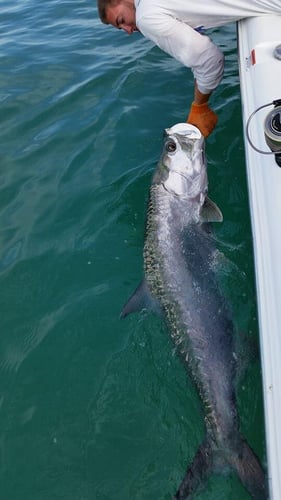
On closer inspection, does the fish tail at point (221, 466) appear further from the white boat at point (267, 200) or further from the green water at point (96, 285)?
the white boat at point (267, 200)

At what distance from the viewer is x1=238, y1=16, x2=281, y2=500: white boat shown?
190cm

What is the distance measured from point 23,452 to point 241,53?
11.1ft

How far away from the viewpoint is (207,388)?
2.72 m

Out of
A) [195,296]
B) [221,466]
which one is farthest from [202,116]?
[221,466]

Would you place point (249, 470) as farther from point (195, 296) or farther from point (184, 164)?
point (184, 164)

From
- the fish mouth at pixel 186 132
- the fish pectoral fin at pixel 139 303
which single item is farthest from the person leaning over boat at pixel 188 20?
the fish pectoral fin at pixel 139 303

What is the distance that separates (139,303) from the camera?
3203 millimetres

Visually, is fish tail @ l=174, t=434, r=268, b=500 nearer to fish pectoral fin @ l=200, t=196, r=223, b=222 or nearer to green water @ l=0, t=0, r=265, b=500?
green water @ l=0, t=0, r=265, b=500

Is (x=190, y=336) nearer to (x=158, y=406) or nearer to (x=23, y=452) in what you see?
(x=158, y=406)

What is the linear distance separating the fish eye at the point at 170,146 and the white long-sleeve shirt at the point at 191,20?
3.01 feet

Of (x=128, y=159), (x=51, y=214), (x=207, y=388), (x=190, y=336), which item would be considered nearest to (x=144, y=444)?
(x=207, y=388)

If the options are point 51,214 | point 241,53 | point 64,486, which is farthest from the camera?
point 51,214

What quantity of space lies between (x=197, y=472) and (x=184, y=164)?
2146 mm

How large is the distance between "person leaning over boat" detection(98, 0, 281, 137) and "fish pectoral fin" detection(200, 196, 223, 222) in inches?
51.5
